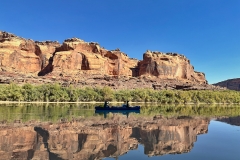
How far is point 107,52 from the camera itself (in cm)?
13525

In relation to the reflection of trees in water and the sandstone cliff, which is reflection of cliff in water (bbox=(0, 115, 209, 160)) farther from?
the sandstone cliff

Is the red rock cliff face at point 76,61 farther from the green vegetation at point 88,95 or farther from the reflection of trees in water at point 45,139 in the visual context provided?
the reflection of trees in water at point 45,139

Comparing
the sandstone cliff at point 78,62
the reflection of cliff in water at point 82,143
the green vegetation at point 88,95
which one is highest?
the sandstone cliff at point 78,62

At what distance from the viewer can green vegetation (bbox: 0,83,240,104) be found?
62.8m

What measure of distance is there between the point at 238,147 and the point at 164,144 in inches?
170

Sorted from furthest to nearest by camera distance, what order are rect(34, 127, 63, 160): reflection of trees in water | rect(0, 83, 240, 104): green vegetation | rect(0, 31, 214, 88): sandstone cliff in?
rect(0, 31, 214, 88): sandstone cliff
rect(0, 83, 240, 104): green vegetation
rect(34, 127, 63, 160): reflection of trees in water

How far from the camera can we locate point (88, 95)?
7294 centimetres

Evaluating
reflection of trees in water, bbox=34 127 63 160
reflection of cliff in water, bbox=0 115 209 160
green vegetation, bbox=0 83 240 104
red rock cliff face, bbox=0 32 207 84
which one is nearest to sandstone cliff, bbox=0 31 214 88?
red rock cliff face, bbox=0 32 207 84

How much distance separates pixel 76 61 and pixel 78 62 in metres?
1.17

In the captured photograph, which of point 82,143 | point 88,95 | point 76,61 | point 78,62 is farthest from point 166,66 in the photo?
point 82,143

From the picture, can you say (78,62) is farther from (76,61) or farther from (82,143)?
(82,143)

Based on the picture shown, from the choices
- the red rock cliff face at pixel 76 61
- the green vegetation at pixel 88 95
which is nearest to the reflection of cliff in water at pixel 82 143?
the green vegetation at pixel 88 95

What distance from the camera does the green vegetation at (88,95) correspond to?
62.8 m

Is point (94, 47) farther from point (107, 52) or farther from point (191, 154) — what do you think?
→ point (191, 154)
